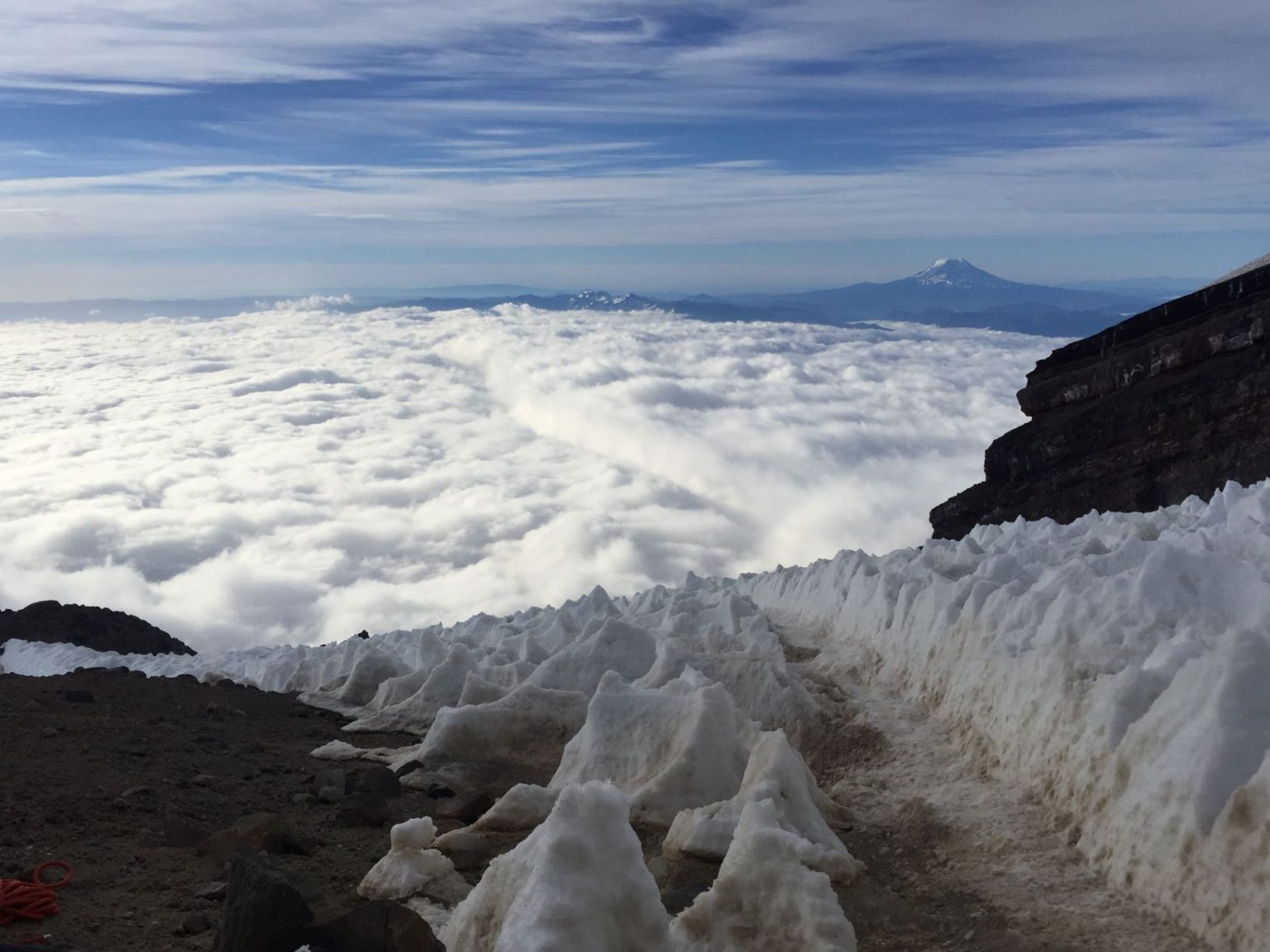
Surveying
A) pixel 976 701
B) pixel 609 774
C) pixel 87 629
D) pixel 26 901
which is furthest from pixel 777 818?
pixel 87 629

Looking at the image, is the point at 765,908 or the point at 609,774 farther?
the point at 609,774

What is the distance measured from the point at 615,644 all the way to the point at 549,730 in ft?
5.81

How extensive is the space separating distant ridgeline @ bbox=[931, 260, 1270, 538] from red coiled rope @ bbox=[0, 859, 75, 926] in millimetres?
17483

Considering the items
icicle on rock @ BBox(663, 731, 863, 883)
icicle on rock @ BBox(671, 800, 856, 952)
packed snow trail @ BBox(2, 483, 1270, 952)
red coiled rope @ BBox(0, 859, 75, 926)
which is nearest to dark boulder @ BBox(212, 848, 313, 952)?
packed snow trail @ BBox(2, 483, 1270, 952)

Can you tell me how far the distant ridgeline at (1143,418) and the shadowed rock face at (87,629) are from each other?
990 inches

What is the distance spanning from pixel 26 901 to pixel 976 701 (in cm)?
610

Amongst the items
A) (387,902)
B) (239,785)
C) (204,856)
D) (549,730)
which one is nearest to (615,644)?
(549,730)

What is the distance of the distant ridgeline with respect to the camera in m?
22.0

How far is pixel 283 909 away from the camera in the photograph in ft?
16.0

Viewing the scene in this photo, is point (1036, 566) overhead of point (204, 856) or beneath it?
overhead

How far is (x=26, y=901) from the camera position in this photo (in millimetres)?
5844

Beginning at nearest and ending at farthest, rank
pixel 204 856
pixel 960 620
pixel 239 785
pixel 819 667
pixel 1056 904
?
pixel 1056 904
pixel 204 856
pixel 960 620
pixel 239 785
pixel 819 667

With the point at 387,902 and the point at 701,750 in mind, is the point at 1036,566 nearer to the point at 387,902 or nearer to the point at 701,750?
the point at 701,750

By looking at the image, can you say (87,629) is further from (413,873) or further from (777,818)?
(777,818)
